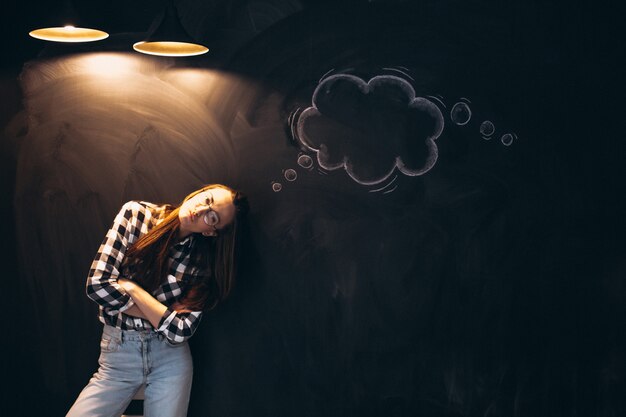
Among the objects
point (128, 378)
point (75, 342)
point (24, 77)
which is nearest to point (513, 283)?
point (128, 378)

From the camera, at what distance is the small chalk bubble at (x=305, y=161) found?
328 cm

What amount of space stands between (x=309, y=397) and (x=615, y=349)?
4.88 ft

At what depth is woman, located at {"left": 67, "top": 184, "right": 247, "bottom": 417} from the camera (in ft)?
9.73

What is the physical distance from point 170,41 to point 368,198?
1163 millimetres

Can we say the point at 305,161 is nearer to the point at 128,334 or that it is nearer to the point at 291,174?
the point at 291,174

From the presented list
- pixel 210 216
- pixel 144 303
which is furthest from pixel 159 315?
pixel 210 216

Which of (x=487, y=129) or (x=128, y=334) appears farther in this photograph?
(x=487, y=129)

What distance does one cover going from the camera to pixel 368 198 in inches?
129

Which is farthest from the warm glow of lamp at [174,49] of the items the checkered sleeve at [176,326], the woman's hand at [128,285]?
the checkered sleeve at [176,326]

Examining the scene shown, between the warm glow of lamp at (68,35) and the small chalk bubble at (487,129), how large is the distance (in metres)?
1.78

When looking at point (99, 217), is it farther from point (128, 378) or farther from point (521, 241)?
point (521, 241)

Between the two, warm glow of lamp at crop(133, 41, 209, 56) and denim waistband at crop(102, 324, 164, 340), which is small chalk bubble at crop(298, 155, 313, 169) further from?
denim waistband at crop(102, 324, 164, 340)

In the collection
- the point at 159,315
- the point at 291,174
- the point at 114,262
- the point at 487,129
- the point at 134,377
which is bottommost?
the point at 134,377

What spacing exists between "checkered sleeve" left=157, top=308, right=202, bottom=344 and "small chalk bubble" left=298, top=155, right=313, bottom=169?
0.88m
